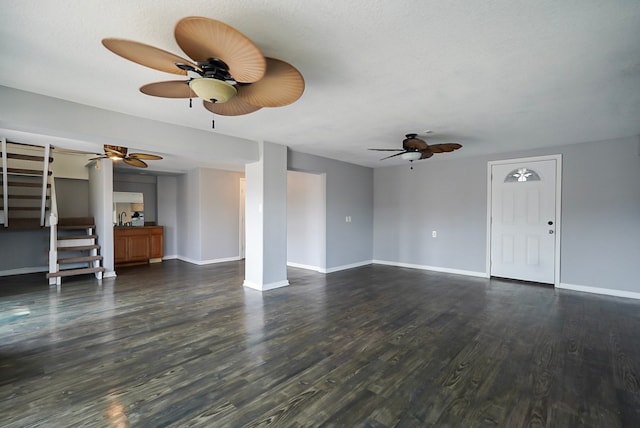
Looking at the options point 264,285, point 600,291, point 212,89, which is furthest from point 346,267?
point 212,89

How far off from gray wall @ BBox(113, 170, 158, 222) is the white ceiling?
4.93 m

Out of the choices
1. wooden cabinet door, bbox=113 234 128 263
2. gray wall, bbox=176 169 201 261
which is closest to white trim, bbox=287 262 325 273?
gray wall, bbox=176 169 201 261

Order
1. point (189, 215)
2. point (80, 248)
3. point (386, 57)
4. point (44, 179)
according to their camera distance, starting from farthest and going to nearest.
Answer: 1. point (189, 215)
2. point (80, 248)
3. point (44, 179)
4. point (386, 57)

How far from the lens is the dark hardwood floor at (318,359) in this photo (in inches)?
73.7

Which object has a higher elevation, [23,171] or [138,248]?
[23,171]

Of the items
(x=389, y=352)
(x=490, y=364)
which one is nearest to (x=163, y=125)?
(x=389, y=352)

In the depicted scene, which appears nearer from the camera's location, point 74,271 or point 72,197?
point 74,271

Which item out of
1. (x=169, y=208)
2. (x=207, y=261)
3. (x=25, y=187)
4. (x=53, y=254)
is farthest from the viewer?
(x=169, y=208)

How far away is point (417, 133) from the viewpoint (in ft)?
13.3

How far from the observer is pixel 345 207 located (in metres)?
6.43

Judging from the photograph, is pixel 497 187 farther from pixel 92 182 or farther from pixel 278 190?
pixel 92 182

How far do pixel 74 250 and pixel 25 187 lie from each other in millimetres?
1521

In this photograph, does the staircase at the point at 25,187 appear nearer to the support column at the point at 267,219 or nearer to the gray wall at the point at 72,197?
the gray wall at the point at 72,197

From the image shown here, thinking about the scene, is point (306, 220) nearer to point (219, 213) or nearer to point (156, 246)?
point (219, 213)
